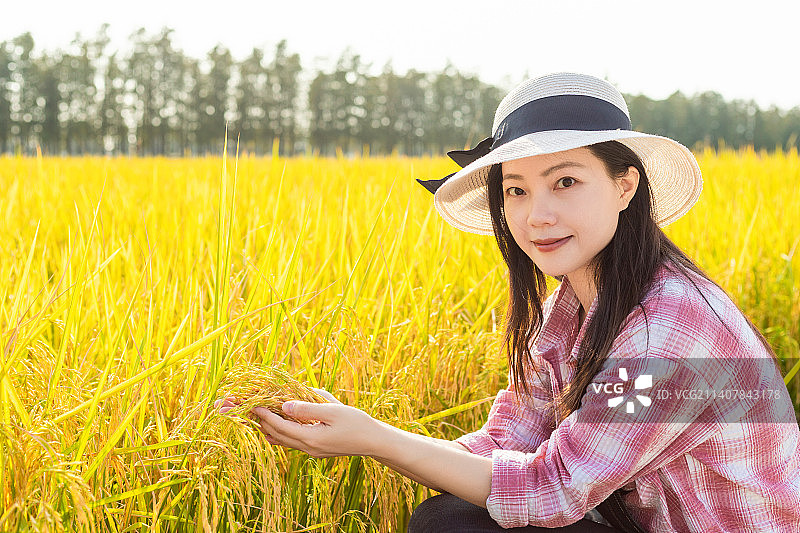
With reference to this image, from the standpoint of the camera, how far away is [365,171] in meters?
5.12

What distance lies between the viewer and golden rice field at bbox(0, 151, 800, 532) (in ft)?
3.09

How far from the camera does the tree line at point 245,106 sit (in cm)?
3981

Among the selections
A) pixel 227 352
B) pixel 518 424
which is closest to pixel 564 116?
pixel 518 424

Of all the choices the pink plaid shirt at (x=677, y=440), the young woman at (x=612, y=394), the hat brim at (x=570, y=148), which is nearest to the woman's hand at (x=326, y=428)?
the young woman at (x=612, y=394)

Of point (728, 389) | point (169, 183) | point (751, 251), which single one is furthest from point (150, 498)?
point (169, 183)

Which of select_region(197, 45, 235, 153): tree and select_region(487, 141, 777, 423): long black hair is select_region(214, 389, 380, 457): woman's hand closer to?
select_region(487, 141, 777, 423): long black hair

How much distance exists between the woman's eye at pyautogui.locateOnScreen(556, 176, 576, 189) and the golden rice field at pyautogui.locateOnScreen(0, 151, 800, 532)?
322 millimetres

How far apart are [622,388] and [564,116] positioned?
46 centimetres

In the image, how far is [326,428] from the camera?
101 cm

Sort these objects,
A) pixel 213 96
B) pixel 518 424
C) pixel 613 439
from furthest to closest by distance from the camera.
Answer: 1. pixel 213 96
2. pixel 518 424
3. pixel 613 439

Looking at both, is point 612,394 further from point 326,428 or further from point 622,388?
point 326,428

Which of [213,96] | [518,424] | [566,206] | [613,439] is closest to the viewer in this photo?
[613,439]

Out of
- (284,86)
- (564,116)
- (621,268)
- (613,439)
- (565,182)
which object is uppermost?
(284,86)

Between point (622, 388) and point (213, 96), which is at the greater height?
point (213, 96)
